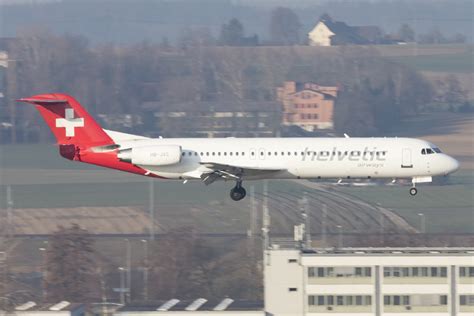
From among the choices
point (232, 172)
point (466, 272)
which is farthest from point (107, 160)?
point (466, 272)

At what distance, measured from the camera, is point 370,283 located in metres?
57.2

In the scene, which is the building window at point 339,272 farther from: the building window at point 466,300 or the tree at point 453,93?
the tree at point 453,93

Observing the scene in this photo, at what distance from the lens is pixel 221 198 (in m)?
86.3

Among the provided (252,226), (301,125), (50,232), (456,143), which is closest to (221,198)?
(252,226)

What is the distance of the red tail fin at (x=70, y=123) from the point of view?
5706 centimetres

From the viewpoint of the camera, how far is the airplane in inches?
2158

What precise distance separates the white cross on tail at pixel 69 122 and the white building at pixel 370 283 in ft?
34.2

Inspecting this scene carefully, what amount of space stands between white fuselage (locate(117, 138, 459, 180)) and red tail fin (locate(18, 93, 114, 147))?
2.89m

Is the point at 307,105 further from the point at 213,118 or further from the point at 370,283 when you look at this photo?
the point at 370,283

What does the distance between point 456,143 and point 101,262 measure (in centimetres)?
5977

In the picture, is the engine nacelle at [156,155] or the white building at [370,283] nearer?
the engine nacelle at [156,155]

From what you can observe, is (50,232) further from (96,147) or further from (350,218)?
(96,147)

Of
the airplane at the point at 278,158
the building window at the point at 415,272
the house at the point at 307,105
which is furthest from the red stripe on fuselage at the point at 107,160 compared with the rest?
the house at the point at 307,105

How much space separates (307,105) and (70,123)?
90.2 meters
